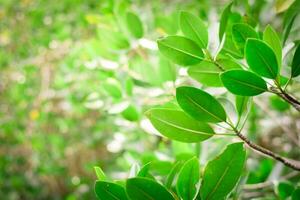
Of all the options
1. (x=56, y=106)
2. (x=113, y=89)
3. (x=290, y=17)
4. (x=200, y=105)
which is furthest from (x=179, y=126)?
(x=56, y=106)

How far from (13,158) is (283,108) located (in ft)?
9.02

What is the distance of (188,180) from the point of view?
0.58 meters

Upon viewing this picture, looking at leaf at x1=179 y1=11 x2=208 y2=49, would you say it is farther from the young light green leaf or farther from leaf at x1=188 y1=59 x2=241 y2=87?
the young light green leaf

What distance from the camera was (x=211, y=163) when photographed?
0.58 metres

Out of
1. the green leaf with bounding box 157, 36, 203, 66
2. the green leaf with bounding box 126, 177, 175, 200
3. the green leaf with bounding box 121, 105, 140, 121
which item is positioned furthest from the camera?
the green leaf with bounding box 121, 105, 140, 121

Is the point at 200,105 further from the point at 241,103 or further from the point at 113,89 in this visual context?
the point at 113,89

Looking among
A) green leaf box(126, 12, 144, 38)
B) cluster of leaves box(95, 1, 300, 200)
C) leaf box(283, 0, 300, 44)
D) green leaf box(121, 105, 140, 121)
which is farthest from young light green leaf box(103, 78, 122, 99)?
leaf box(283, 0, 300, 44)

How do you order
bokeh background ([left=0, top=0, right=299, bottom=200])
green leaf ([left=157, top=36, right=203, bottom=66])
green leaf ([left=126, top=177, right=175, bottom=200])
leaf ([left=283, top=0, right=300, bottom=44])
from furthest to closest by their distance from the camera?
1. bokeh background ([left=0, top=0, right=299, bottom=200])
2. leaf ([left=283, top=0, right=300, bottom=44])
3. green leaf ([left=157, top=36, right=203, bottom=66])
4. green leaf ([left=126, top=177, right=175, bottom=200])

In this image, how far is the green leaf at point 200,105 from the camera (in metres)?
0.59

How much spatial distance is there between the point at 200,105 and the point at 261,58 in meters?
0.13

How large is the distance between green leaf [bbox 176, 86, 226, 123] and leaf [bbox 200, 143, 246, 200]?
61mm

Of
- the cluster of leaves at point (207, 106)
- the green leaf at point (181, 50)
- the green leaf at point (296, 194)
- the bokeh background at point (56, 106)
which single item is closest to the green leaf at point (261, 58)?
the cluster of leaves at point (207, 106)

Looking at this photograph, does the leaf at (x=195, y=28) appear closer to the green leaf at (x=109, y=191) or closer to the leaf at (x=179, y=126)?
the leaf at (x=179, y=126)

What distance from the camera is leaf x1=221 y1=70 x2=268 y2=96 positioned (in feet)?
1.83
